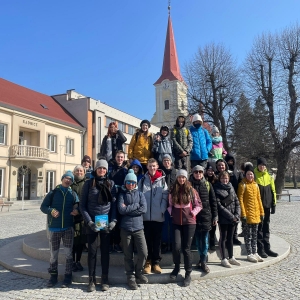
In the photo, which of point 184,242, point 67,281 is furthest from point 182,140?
point 67,281

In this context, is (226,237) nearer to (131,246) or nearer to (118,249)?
(131,246)

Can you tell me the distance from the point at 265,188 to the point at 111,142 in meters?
3.66

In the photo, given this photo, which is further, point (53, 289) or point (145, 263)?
point (145, 263)

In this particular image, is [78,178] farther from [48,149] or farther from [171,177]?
[48,149]

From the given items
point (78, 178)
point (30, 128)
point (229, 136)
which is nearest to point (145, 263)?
point (78, 178)

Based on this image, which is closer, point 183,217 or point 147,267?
point 183,217

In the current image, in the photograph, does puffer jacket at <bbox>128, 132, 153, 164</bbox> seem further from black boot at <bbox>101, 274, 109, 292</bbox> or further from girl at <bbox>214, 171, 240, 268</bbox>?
black boot at <bbox>101, 274, 109, 292</bbox>

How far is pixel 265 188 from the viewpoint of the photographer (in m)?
6.35

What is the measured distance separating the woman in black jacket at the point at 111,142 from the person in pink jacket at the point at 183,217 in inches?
95.2

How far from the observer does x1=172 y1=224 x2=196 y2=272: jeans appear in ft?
15.9

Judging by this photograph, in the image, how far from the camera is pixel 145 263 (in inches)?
205

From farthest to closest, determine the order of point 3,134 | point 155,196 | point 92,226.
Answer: point 3,134, point 155,196, point 92,226

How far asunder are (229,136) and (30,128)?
1772 cm

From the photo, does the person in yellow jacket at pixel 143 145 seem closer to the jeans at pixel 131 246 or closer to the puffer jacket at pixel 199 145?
the puffer jacket at pixel 199 145
